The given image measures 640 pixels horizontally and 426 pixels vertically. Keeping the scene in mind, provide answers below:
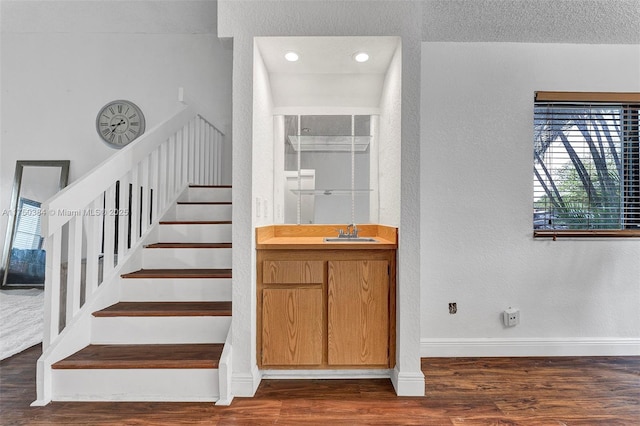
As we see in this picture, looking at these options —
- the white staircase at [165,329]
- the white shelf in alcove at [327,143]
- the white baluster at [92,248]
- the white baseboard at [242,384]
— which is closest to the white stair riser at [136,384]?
the white staircase at [165,329]

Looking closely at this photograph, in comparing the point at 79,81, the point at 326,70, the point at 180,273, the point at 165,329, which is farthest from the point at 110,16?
the point at 165,329

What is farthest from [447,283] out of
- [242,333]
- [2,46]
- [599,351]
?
[2,46]

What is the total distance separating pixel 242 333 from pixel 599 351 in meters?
2.66

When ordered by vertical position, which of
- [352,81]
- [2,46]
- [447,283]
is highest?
[2,46]

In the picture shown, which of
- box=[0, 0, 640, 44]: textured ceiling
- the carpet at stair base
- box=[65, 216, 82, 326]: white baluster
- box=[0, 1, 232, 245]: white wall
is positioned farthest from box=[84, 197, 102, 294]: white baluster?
box=[0, 1, 232, 245]: white wall

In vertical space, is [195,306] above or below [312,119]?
below

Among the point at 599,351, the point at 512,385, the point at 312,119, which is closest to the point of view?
the point at 512,385

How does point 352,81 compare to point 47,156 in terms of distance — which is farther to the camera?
point 47,156

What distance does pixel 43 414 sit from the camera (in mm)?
1790

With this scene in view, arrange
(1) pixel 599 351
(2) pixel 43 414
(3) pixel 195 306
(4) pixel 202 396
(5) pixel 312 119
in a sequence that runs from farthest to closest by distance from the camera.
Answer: (5) pixel 312 119 → (1) pixel 599 351 → (3) pixel 195 306 → (4) pixel 202 396 → (2) pixel 43 414

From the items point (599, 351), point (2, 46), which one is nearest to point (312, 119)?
point (599, 351)

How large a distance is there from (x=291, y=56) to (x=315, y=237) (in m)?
1.30

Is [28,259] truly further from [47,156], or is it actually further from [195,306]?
[195,306]

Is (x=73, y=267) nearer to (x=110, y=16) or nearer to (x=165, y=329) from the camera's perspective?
(x=165, y=329)
